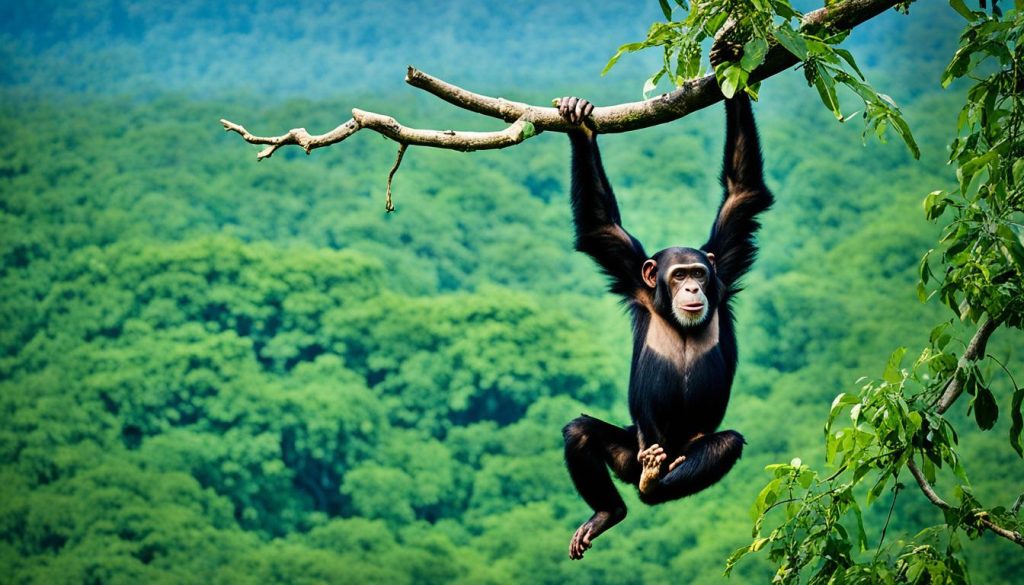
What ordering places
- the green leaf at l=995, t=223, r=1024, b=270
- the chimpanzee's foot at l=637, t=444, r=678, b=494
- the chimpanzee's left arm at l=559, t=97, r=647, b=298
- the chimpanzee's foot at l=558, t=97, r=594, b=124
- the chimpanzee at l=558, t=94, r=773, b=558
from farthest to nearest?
the chimpanzee's left arm at l=559, t=97, r=647, b=298 < the chimpanzee at l=558, t=94, r=773, b=558 < the chimpanzee's foot at l=637, t=444, r=678, b=494 < the chimpanzee's foot at l=558, t=97, r=594, b=124 < the green leaf at l=995, t=223, r=1024, b=270

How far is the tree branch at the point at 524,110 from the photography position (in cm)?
540

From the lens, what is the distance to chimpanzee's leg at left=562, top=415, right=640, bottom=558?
7199 millimetres

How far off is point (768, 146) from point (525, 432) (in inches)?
539

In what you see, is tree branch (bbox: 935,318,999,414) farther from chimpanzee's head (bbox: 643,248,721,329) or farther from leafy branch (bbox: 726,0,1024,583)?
chimpanzee's head (bbox: 643,248,721,329)

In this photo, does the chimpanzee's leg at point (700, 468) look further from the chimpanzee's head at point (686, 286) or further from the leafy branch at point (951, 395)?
the leafy branch at point (951, 395)

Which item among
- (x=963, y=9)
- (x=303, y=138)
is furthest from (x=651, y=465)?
(x=963, y=9)

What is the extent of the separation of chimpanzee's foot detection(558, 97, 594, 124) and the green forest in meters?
26.3

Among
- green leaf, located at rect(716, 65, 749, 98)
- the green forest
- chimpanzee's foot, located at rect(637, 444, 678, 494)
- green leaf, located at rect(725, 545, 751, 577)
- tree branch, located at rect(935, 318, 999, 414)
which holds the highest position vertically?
the green forest

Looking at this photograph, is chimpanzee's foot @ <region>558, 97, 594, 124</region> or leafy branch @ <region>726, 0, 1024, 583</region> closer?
leafy branch @ <region>726, 0, 1024, 583</region>

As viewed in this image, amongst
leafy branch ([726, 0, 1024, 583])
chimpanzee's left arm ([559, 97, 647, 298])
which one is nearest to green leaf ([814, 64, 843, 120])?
leafy branch ([726, 0, 1024, 583])

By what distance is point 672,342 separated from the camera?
729 cm

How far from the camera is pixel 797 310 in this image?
37.0 metres

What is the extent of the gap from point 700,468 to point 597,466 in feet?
2.24

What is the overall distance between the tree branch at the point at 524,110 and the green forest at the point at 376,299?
2663 centimetres
